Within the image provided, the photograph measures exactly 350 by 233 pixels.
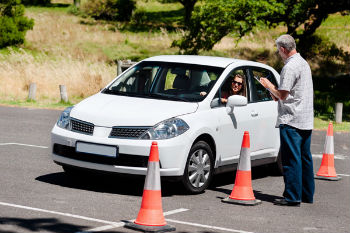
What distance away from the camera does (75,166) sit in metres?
9.05

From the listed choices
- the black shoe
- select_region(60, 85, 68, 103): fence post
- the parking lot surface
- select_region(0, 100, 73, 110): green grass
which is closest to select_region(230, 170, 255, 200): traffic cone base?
the parking lot surface

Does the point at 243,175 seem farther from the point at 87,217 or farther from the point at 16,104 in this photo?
the point at 16,104

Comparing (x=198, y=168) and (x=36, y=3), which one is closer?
(x=198, y=168)

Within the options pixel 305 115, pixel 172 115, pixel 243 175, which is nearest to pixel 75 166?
pixel 172 115

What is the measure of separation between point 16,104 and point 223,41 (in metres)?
26.9

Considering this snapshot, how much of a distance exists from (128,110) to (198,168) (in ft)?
3.78

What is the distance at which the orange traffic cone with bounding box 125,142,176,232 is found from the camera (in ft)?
22.9

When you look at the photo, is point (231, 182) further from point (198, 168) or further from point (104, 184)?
point (104, 184)

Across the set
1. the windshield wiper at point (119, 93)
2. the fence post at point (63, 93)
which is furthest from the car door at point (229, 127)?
the fence post at point (63, 93)

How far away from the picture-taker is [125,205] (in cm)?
829

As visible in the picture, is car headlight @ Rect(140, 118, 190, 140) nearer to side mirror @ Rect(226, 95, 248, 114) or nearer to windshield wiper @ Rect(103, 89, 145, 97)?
side mirror @ Rect(226, 95, 248, 114)

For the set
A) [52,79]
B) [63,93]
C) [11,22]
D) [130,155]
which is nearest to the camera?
[130,155]

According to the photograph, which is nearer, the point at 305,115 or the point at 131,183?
the point at 305,115

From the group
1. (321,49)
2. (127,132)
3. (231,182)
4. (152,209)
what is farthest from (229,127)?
(321,49)
